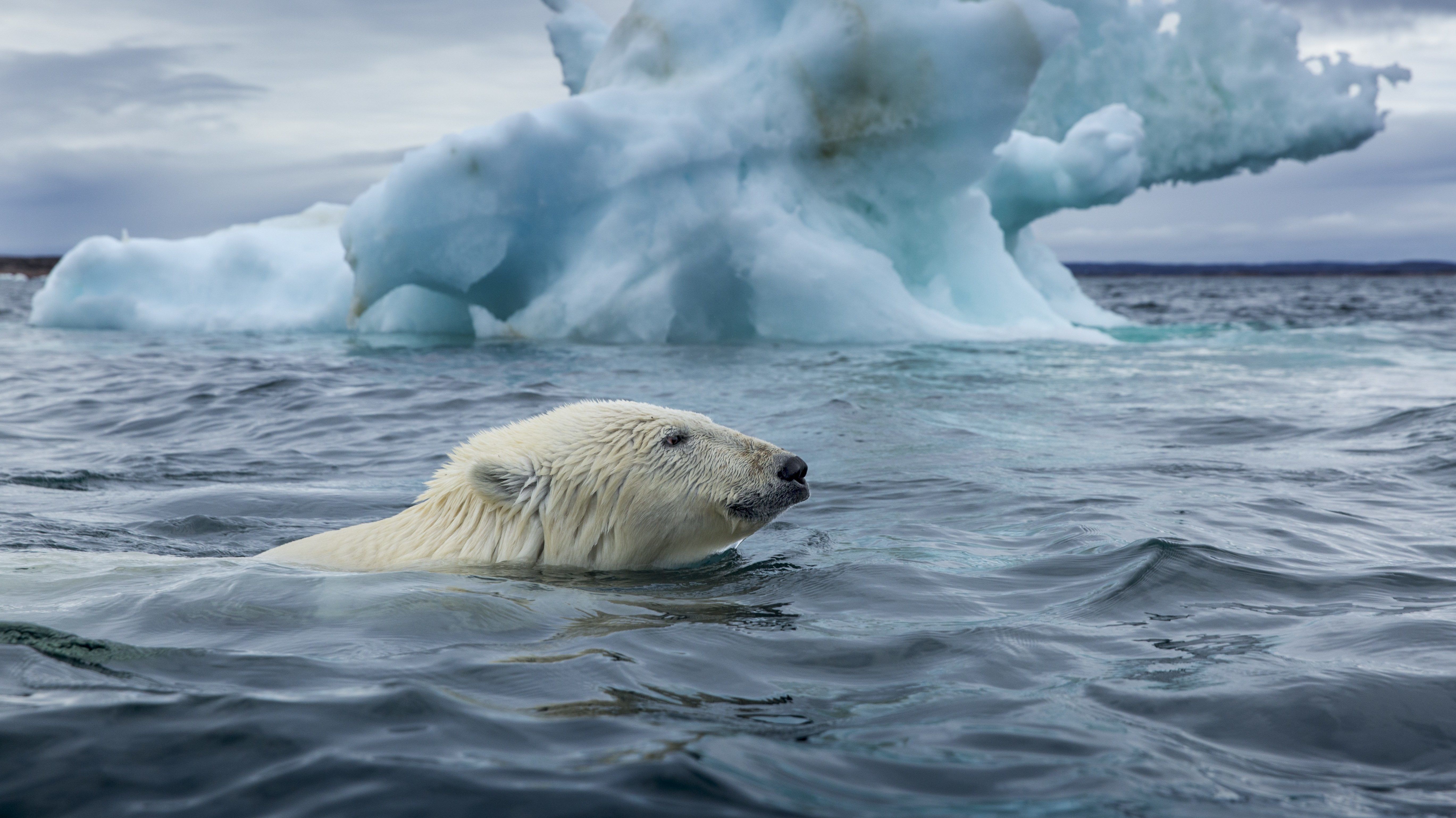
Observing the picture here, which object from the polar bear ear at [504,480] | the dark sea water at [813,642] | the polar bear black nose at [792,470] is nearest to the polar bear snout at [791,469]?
the polar bear black nose at [792,470]

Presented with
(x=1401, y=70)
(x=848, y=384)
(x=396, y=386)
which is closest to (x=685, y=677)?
(x=848, y=384)

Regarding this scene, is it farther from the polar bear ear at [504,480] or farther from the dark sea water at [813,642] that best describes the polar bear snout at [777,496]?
the polar bear ear at [504,480]

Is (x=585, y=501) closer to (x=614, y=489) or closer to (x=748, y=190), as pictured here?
(x=614, y=489)

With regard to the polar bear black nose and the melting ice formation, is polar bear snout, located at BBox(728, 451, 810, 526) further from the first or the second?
the melting ice formation

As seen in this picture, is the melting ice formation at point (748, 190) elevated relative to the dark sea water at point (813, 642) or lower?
elevated

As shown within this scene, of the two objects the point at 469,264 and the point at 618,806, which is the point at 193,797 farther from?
the point at 469,264

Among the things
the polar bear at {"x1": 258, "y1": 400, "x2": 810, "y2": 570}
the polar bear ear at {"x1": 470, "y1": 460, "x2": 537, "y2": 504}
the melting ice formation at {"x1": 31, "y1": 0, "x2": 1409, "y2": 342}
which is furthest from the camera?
the melting ice formation at {"x1": 31, "y1": 0, "x2": 1409, "y2": 342}

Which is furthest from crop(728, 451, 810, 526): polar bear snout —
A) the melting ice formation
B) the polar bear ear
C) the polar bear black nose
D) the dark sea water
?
the melting ice formation

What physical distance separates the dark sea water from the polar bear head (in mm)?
134

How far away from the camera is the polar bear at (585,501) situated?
3857 millimetres

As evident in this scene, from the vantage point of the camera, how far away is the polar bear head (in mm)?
3867

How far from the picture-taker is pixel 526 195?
1299 centimetres

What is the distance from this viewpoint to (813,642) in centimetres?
295

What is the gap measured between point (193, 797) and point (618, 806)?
723 mm
